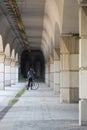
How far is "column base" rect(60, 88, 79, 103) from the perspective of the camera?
83.7 feet

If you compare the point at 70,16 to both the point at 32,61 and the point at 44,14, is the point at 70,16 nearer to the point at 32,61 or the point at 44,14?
the point at 44,14

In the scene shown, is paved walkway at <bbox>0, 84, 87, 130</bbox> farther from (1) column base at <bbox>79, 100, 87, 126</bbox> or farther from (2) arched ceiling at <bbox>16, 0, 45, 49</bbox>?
(2) arched ceiling at <bbox>16, 0, 45, 49</bbox>

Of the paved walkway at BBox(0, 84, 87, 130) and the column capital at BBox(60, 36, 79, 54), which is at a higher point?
the column capital at BBox(60, 36, 79, 54)

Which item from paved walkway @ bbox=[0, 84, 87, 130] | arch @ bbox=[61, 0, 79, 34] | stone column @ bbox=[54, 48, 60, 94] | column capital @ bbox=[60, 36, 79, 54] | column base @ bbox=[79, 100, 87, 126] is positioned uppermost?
arch @ bbox=[61, 0, 79, 34]

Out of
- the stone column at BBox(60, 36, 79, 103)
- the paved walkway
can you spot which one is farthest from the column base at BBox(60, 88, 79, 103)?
the paved walkway

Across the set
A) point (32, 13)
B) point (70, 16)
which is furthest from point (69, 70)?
point (32, 13)

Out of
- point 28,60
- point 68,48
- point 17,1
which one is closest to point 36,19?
point 17,1

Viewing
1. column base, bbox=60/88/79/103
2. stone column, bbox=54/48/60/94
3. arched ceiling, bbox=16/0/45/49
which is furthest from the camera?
stone column, bbox=54/48/60/94

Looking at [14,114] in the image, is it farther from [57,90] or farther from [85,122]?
[57,90]

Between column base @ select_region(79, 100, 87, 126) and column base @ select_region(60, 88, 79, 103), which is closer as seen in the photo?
column base @ select_region(79, 100, 87, 126)

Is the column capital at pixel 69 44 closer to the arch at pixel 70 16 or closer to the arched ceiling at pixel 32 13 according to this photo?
the arch at pixel 70 16

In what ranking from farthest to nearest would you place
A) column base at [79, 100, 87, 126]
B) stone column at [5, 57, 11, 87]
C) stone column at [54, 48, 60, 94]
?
stone column at [5, 57, 11, 87], stone column at [54, 48, 60, 94], column base at [79, 100, 87, 126]

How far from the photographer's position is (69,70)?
84.2 ft

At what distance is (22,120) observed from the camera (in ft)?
53.0
